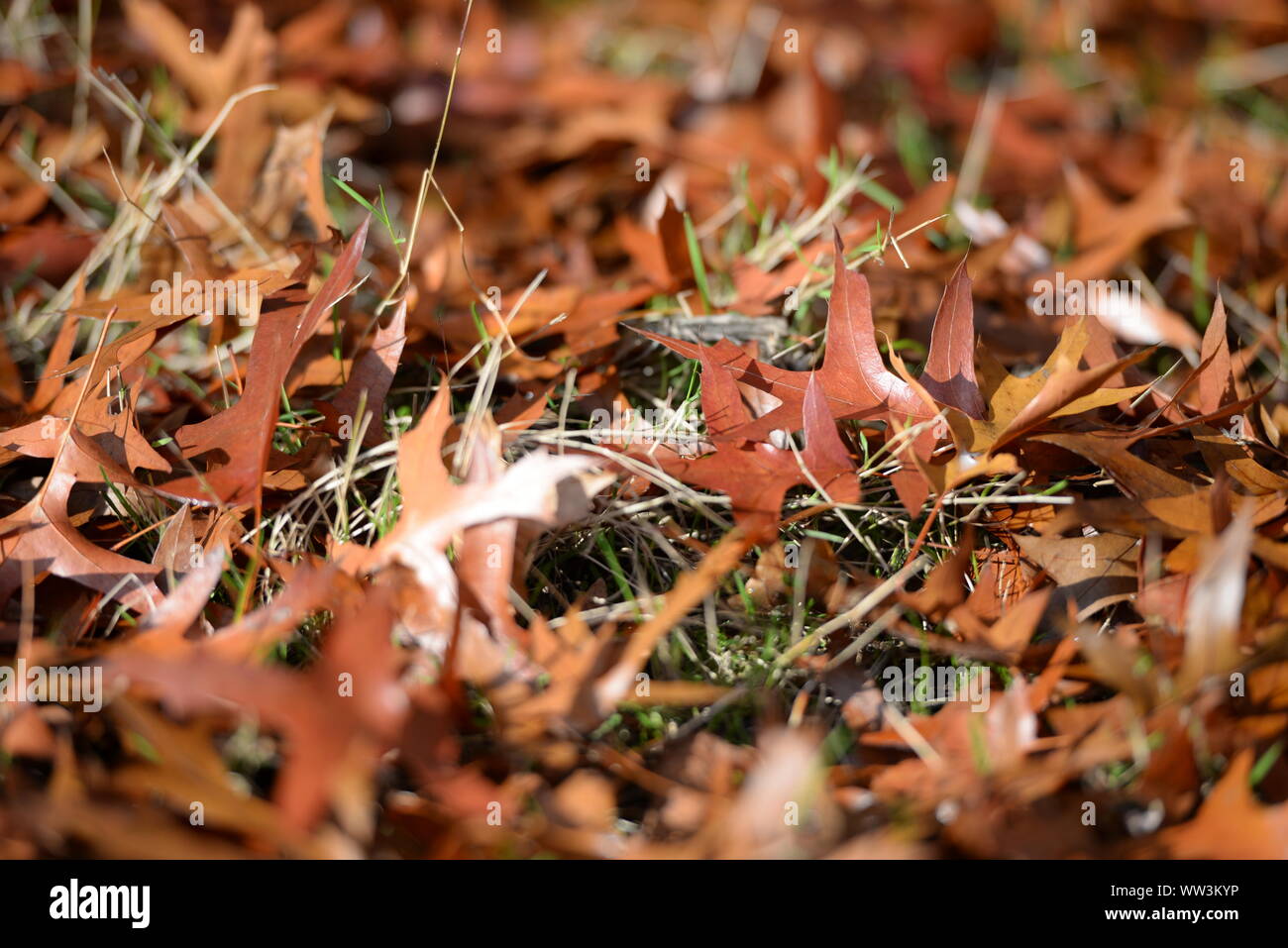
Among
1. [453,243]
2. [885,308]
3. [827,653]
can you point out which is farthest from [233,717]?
[885,308]

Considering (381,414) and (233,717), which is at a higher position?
(381,414)

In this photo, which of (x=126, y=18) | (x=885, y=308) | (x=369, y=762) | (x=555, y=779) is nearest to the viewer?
(x=369, y=762)

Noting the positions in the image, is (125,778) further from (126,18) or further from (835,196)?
(126,18)

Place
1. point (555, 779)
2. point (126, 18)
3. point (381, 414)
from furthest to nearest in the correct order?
point (126, 18)
point (381, 414)
point (555, 779)

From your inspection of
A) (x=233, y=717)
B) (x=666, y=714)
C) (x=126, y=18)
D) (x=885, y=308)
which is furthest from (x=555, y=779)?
(x=126, y=18)

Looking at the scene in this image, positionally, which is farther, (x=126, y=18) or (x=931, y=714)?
(x=126, y=18)

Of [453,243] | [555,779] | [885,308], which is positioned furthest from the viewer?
[453,243]
